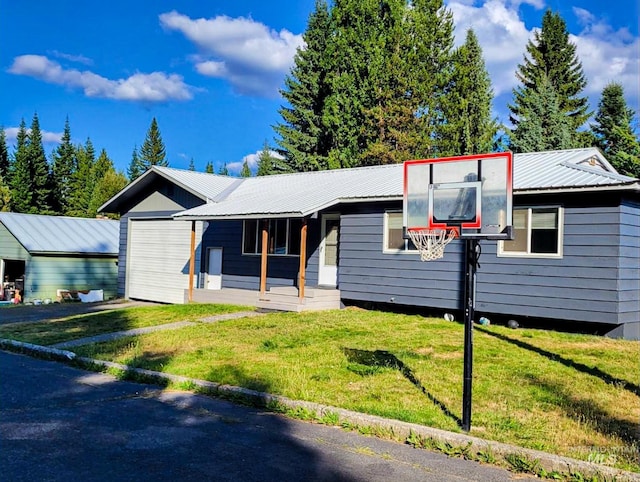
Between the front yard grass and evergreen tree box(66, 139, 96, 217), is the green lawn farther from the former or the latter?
evergreen tree box(66, 139, 96, 217)

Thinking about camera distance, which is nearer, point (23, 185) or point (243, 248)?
point (243, 248)

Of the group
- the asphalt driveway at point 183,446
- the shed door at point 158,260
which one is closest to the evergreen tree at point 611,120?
the shed door at point 158,260

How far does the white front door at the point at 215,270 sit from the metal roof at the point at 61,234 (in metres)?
8.04

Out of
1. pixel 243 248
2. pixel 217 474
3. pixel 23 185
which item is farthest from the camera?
pixel 23 185

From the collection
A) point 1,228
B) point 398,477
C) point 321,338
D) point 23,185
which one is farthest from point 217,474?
point 23,185

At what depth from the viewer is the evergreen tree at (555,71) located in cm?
3478

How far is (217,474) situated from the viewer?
4211mm

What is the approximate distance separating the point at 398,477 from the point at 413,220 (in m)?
3.07

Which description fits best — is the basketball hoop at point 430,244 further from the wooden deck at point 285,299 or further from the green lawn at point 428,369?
the wooden deck at point 285,299

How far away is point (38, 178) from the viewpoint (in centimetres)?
5225

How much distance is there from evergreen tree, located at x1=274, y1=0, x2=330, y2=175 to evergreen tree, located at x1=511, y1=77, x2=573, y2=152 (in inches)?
464

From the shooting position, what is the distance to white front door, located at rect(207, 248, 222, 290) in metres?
18.3

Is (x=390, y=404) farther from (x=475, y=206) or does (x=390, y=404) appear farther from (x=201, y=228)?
(x=201, y=228)

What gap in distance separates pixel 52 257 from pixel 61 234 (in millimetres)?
1713
